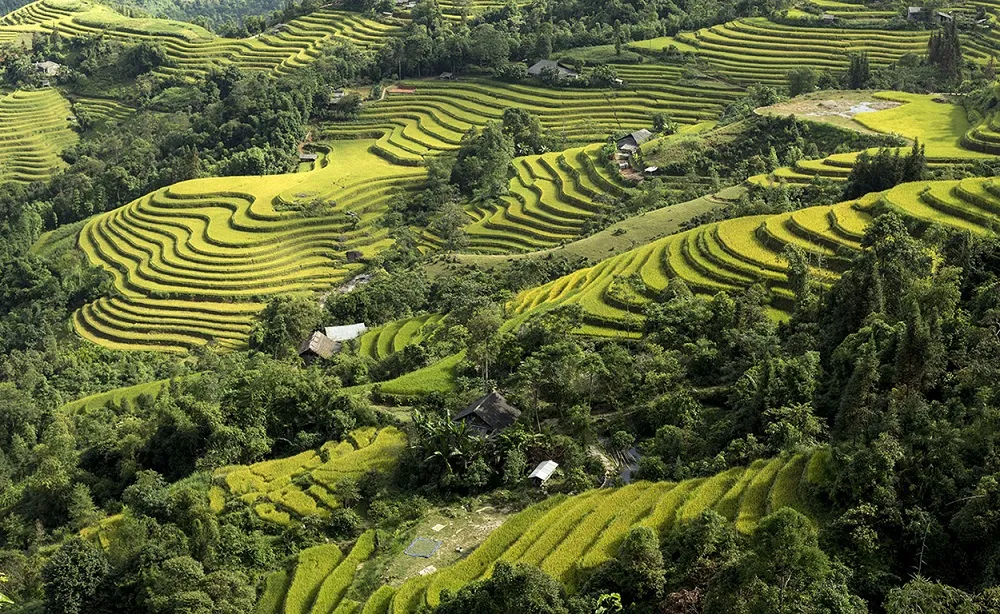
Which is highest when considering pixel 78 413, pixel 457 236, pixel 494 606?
pixel 494 606

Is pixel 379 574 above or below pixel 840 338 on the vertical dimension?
below

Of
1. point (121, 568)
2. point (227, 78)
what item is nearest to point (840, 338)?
point (121, 568)

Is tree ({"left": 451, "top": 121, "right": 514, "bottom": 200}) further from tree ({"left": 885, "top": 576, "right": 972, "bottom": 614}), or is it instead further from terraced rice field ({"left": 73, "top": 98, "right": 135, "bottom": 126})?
tree ({"left": 885, "top": 576, "right": 972, "bottom": 614})

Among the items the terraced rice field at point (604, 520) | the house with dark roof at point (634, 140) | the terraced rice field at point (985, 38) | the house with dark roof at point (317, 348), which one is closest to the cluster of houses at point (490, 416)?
the terraced rice field at point (604, 520)

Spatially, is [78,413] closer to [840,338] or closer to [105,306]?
[105,306]

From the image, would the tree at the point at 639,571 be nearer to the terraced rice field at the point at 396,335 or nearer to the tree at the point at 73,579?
the tree at the point at 73,579
